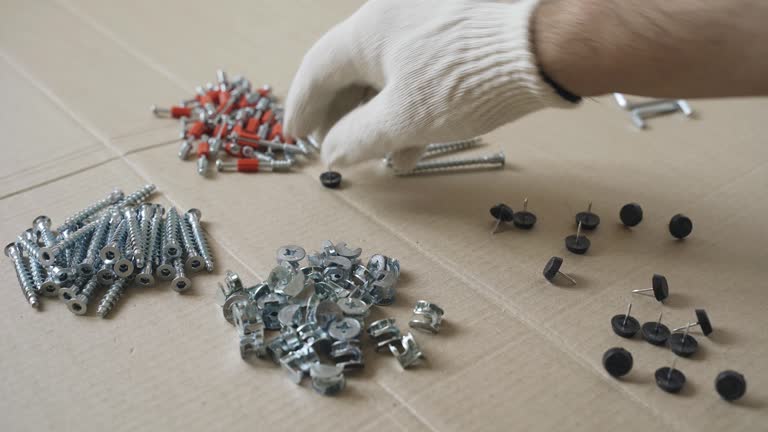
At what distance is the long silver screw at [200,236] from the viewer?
1.34 m

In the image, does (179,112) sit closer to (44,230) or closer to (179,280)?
(44,230)

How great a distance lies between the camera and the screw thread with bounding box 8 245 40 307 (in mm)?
1248

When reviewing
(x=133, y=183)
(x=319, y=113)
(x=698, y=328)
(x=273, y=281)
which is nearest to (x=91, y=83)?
(x=133, y=183)

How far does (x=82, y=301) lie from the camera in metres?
1.23

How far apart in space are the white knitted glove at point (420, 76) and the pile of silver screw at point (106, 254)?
38 centimetres

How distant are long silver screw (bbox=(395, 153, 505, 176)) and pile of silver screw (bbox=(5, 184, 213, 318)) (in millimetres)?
527

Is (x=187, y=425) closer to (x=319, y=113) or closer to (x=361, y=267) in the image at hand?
(x=361, y=267)

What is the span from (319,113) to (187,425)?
80 cm

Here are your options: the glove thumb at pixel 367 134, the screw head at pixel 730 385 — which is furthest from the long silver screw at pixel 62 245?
the screw head at pixel 730 385

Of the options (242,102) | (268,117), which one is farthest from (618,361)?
(242,102)

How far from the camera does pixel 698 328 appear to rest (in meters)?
1.24

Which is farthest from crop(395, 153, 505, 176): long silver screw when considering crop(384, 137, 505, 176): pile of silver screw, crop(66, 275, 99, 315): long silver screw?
crop(66, 275, 99, 315): long silver screw

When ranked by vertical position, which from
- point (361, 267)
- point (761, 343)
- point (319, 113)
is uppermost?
point (319, 113)

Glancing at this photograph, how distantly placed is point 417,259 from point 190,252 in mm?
434
